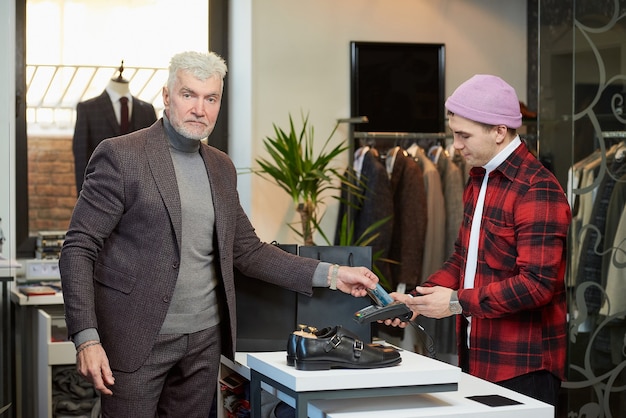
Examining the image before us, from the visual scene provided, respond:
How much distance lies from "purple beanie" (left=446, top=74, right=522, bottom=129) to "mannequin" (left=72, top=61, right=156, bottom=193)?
2.77 m

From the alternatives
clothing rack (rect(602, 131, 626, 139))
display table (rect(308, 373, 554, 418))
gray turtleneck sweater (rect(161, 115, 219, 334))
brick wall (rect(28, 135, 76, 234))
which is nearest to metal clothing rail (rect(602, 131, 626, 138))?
clothing rack (rect(602, 131, 626, 139))

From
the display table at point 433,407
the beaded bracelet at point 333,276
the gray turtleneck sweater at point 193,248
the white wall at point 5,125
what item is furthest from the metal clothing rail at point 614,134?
the white wall at point 5,125

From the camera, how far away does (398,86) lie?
5617 millimetres

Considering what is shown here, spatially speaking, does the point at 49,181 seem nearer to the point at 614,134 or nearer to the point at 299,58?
the point at 299,58

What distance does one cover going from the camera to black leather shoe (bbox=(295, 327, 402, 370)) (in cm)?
230

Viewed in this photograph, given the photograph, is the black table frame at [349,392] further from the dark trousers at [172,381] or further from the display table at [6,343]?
the display table at [6,343]

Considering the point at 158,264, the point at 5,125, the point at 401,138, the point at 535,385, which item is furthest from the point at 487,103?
the point at 401,138

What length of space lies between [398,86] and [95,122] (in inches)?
70.1

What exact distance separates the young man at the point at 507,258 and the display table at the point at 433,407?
272 mm

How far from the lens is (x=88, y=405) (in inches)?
183

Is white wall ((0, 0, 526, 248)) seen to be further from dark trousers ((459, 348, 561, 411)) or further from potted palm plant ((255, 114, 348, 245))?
dark trousers ((459, 348, 561, 411))

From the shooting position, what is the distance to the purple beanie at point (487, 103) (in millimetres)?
2768

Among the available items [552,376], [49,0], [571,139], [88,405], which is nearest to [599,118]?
[571,139]

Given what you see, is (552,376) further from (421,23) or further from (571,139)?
(421,23)
